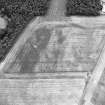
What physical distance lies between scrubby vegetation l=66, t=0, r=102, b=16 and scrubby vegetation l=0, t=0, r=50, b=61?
1925 mm

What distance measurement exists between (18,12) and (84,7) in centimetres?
500

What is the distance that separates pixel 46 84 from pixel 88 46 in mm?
3978

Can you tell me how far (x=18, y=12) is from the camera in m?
15.5

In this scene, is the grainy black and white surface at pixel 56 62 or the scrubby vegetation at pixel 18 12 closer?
the grainy black and white surface at pixel 56 62

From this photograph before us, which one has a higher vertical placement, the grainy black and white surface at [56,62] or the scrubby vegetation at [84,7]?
the scrubby vegetation at [84,7]

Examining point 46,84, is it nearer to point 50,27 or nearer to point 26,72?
point 26,72

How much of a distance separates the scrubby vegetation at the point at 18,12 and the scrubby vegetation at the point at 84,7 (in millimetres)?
1925

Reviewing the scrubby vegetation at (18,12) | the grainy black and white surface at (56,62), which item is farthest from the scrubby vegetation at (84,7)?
the scrubby vegetation at (18,12)

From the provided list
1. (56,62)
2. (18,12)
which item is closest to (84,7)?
(56,62)

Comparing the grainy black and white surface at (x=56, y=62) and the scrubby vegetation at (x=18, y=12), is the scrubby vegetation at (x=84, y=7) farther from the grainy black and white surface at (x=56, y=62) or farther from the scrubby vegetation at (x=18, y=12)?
the scrubby vegetation at (x=18, y=12)

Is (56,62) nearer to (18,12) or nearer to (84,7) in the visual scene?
(84,7)

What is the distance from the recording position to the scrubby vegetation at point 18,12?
15062 millimetres

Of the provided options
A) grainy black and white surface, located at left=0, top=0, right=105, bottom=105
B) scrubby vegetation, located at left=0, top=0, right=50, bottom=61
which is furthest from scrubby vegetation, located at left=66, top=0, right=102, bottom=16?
scrubby vegetation, located at left=0, top=0, right=50, bottom=61

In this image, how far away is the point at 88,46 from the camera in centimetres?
1426
